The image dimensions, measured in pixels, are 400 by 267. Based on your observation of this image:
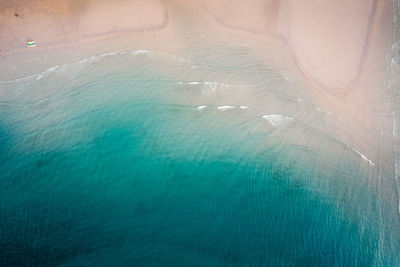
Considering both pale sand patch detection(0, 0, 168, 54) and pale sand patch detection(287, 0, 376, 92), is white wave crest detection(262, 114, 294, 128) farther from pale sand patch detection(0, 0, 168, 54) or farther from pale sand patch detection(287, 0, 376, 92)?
pale sand patch detection(0, 0, 168, 54)

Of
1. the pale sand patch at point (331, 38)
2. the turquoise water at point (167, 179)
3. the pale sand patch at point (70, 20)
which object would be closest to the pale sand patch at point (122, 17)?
the pale sand patch at point (70, 20)

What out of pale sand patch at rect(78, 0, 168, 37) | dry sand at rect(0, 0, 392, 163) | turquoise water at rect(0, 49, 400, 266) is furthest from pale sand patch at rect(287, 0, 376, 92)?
pale sand patch at rect(78, 0, 168, 37)

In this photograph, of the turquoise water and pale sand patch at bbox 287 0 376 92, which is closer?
the turquoise water

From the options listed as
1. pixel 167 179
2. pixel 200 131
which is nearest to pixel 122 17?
pixel 200 131

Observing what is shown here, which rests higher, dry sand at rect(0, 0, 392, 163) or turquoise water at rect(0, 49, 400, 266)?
dry sand at rect(0, 0, 392, 163)

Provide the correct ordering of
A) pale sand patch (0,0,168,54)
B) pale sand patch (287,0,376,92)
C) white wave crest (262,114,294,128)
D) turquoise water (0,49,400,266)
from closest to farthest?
turquoise water (0,49,400,266)
white wave crest (262,114,294,128)
pale sand patch (287,0,376,92)
pale sand patch (0,0,168,54)

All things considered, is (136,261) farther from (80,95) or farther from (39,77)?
(39,77)

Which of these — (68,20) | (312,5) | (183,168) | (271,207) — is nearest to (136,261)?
(183,168)

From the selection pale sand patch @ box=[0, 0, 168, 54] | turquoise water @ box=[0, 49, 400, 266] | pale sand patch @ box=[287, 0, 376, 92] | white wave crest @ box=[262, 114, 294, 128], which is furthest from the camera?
pale sand patch @ box=[0, 0, 168, 54]
